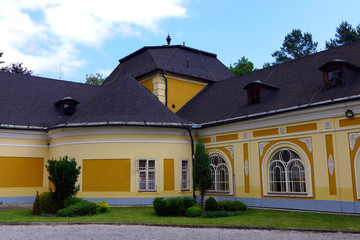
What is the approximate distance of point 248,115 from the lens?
1593 centimetres

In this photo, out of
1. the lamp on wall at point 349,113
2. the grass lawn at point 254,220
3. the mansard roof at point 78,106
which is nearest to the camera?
the grass lawn at point 254,220

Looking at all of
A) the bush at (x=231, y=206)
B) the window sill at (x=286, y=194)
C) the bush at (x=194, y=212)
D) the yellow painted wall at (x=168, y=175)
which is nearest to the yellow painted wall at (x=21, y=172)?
the yellow painted wall at (x=168, y=175)

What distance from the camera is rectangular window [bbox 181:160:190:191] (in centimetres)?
1805

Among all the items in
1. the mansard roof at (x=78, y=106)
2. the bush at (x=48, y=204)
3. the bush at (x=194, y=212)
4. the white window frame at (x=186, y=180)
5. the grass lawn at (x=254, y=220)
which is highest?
the mansard roof at (x=78, y=106)

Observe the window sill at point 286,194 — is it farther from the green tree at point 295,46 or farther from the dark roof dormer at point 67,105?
the green tree at point 295,46

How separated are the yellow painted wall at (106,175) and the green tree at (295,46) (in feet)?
101

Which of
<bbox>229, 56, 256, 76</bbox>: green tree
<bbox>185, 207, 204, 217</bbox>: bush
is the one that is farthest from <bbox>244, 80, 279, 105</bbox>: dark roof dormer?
<bbox>229, 56, 256, 76</bbox>: green tree

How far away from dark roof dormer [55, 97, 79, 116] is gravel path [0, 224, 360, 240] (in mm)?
10416

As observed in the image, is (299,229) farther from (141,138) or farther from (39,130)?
(39,130)

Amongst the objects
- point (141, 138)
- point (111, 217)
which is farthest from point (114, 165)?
point (111, 217)

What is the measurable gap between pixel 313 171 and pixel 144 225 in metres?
6.80

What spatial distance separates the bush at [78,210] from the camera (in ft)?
42.3

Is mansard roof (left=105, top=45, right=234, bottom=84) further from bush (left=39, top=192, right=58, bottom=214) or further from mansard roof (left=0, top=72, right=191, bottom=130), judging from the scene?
bush (left=39, top=192, right=58, bottom=214)

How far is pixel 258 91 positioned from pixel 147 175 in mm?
6472
